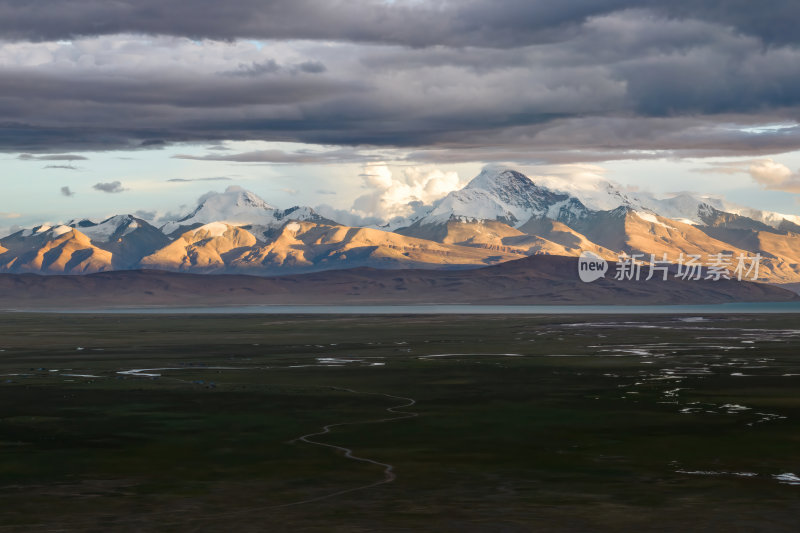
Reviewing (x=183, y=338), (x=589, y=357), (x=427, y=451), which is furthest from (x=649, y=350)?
(x=427, y=451)

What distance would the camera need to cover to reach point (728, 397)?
59.2m

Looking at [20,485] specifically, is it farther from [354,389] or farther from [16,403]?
[354,389]

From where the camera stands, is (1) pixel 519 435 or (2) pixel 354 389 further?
(2) pixel 354 389

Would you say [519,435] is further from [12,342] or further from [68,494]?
[12,342]

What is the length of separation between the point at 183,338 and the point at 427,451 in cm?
9157

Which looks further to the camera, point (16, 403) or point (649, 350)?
point (649, 350)

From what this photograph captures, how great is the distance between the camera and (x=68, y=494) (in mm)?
33406

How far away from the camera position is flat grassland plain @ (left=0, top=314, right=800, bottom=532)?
30188 mm

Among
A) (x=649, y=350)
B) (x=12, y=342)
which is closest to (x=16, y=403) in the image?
(x=649, y=350)

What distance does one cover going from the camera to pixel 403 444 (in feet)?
141

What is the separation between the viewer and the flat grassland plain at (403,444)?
30.2 m

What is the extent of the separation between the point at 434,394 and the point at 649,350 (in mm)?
43409

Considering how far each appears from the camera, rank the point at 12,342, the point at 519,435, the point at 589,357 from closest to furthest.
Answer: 1. the point at 519,435
2. the point at 589,357
3. the point at 12,342

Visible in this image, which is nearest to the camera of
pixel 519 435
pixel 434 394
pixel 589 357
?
pixel 519 435
